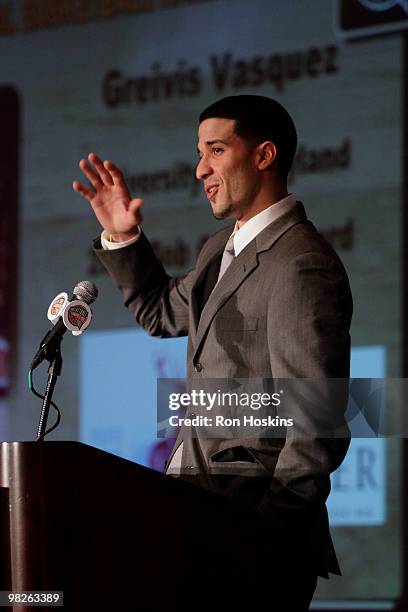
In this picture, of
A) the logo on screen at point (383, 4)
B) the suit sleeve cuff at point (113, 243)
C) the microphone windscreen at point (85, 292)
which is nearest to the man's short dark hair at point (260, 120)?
the suit sleeve cuff at point (113, 243)

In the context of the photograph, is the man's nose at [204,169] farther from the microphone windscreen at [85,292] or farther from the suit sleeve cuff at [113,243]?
the microphone windscreen at [85,292]

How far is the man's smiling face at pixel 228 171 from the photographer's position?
8.20 ft

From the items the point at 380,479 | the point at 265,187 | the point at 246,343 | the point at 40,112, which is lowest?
the point at 380,479

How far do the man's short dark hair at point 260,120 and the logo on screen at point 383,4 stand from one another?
1858mm

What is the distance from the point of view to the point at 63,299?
2.20 m

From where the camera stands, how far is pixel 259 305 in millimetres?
2371

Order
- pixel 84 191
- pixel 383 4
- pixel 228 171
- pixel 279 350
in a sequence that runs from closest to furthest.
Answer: pixel 279 350 → pixel 228 171 → pixel 84 191 → pixel 383 4

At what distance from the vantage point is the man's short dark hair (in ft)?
8.27

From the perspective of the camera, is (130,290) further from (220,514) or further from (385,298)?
(385,298)

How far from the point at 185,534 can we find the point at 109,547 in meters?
0.14

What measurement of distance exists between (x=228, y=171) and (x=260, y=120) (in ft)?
0.47

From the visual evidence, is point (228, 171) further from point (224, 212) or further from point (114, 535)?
point (114, 535)

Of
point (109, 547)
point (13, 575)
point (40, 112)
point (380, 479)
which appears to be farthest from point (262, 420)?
point (40, 112)

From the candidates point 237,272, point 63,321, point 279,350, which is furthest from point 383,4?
point 63,321
